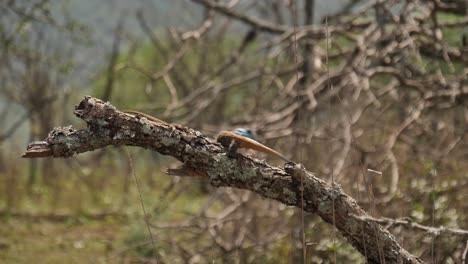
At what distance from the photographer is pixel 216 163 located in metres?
2.25

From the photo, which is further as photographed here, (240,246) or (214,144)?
(240,246)

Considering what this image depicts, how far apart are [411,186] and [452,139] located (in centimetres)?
86

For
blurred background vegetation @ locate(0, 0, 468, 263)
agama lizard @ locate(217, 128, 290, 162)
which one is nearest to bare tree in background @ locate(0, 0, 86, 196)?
blurred background vegetation @ locate(0, 0, 468, 263)

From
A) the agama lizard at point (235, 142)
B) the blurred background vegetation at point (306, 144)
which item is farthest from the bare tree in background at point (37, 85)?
the agama lizard at point (235, 142)

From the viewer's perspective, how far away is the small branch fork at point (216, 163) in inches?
82.4

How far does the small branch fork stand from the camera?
2.09 meters

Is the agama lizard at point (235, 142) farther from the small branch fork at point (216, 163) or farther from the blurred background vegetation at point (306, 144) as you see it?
the blurred background vegetation at point (306, 144)

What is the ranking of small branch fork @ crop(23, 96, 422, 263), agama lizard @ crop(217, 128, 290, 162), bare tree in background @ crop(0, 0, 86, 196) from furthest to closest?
bare tree in background @ crop(0, 0, 86, 196) → agama lizard @ crop(217, 128, 290, 162) → small branch fork @ crop(23, 96, 422, 263)

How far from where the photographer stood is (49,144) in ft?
6.75

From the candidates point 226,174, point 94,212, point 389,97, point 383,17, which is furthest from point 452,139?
point 94,212

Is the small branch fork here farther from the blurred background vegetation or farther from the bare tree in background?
the bare tree in background

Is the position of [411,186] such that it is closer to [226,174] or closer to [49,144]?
[226,174]

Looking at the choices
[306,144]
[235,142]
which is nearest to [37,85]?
[306,144]

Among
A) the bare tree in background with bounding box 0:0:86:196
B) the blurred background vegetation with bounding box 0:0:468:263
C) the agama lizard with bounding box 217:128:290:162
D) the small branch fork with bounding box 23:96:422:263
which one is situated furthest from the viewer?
the bare tree in background with bounding box 0:0:86:196
